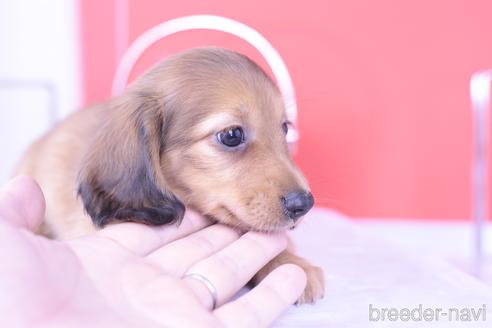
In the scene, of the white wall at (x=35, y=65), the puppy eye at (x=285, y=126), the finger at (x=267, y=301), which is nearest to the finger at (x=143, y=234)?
the finger at (x=267, y=301)

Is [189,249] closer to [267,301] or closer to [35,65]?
[267,301]

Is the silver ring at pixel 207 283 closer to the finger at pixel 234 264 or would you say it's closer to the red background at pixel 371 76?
the finger at pixel 234 264

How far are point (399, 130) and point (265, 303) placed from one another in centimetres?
189

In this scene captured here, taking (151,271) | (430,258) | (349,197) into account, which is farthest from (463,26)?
(151,271)

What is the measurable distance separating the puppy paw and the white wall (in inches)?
80.6

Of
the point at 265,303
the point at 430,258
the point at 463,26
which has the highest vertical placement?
the point at 463,26

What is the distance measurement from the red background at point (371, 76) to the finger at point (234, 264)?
136 cm

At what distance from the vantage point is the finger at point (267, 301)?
93cm

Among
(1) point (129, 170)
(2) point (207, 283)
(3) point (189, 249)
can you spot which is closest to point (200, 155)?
(1) point (129, 170)

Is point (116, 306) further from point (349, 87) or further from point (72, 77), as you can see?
point (72, 77)

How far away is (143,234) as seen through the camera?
3.68 feet

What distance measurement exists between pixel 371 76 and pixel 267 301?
1.87m

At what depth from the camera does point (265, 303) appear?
0.99 m

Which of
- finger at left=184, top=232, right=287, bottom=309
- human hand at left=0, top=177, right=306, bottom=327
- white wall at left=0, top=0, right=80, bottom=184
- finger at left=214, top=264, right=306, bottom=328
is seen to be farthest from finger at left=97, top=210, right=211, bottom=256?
white wall at left=0, top=0, right=80, bottom=184
